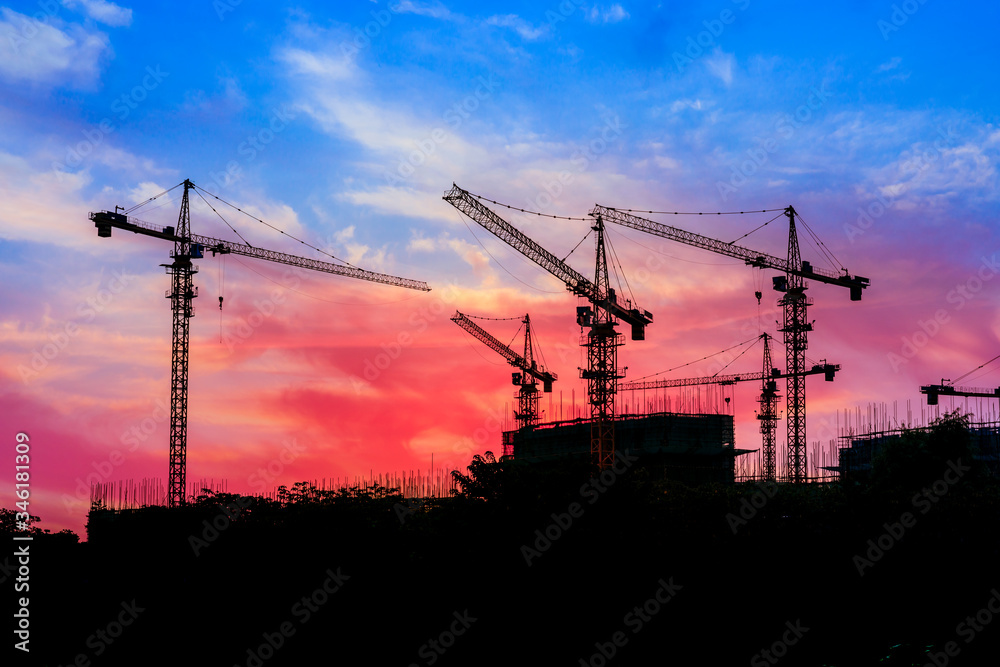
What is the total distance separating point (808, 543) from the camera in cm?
4112

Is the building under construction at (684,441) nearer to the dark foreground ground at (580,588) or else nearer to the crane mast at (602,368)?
the crane mast at (602,368)

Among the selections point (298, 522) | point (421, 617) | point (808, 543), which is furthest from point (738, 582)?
point (298, 522)

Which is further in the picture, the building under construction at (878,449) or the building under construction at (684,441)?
the building under construction at (684,441)

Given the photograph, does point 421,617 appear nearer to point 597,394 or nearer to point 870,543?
point 870,543

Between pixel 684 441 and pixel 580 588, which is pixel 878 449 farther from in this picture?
pixel 580 588

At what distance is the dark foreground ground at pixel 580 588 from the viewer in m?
37.9

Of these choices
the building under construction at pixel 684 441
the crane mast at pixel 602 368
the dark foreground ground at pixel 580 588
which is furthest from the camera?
the building under construction at pixel 684 441

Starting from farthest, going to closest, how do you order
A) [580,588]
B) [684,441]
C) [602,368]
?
1. [684,441]
2. [602,368]
3. [580,588]

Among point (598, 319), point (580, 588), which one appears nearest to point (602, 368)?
point (598, 319)

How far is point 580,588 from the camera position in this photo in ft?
127

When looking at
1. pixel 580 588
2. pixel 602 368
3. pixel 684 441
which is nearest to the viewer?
pixel 580 588

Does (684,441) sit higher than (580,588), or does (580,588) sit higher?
(684,441)

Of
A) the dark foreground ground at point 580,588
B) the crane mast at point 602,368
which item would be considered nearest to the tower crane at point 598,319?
the crane mast at point 602,368

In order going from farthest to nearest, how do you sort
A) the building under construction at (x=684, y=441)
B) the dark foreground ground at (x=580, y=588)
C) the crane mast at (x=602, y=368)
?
the building under construction at (x=684, y=441)
the crane mast at (x=602, y=368)
the dark foreground ground at (x=580, y=588)
